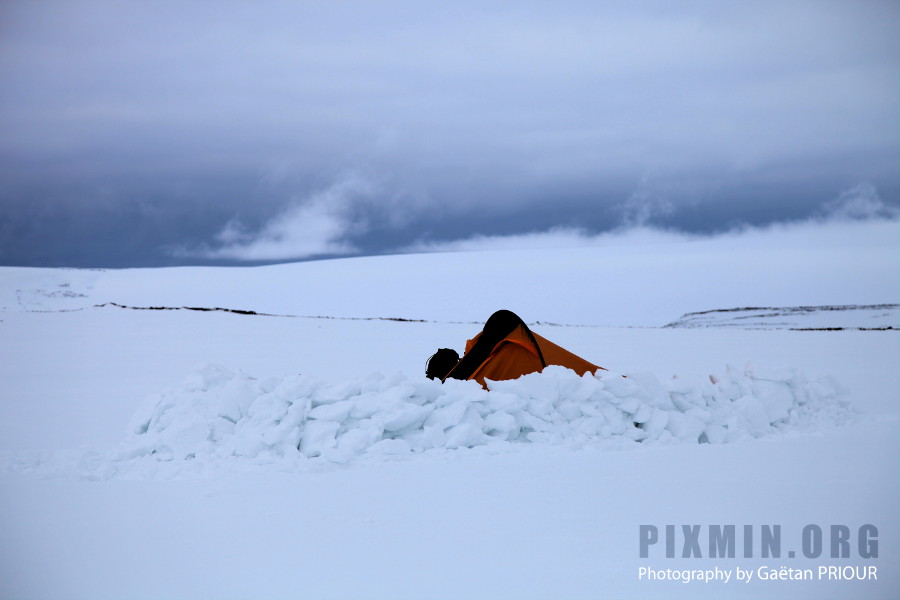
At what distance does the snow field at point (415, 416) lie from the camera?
5535 millimetres

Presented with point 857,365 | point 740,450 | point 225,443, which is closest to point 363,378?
point 225,443

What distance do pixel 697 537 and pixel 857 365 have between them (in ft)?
28.0

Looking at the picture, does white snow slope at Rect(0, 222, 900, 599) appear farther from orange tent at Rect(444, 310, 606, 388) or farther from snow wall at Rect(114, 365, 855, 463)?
orange tent at Rect(444, 310, 606, 388)

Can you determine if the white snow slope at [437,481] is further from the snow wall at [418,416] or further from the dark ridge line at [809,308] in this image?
the dark ridge line at [809,308]

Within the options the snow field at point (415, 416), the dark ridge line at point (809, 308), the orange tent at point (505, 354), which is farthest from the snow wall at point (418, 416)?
the dark ridge line at point (809, 308)

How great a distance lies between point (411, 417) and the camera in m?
5.62

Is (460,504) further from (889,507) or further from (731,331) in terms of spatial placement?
(731,331)

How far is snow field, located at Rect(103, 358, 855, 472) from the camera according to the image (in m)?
5.54

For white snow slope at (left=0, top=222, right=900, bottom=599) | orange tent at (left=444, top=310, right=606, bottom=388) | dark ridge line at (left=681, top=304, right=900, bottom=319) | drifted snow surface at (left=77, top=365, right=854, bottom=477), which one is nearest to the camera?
white snow slope at (left=0, top=222, right=900, bottom=599)

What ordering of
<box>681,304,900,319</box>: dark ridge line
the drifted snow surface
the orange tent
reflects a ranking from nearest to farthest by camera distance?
the drifted snow surface < the orange tent < <box>681,304,900,319</box>: dark ridge line

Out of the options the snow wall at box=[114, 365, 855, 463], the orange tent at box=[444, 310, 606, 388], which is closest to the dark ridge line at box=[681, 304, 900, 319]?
the orange tent at box=[444, 310, 606, 388]

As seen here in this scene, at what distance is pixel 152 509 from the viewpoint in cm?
440

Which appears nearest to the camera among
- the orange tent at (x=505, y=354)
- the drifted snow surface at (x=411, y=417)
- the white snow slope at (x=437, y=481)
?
the white snow slope at (x=437, y=481)

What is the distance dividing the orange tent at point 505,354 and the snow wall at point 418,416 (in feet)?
2.78
